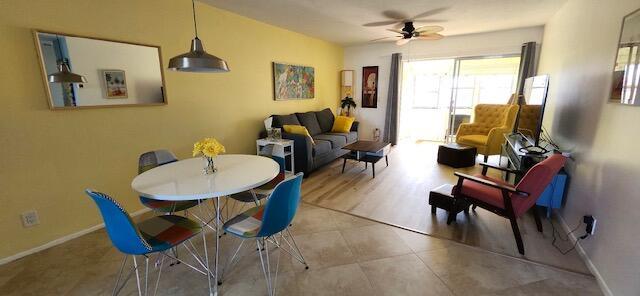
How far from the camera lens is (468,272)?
1.90 m

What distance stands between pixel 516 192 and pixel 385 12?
2.75 meters

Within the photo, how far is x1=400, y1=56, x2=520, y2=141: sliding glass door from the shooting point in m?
5.54

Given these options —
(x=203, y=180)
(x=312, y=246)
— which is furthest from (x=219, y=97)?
(x=312, y=246)

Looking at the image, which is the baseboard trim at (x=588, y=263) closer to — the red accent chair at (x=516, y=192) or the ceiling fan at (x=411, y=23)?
the red accent chair at (x=516, y=192)

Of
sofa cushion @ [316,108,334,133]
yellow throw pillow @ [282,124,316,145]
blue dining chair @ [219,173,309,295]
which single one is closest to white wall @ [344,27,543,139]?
sofa cushion @ [316,108,334,133]

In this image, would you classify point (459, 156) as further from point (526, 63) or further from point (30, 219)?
point (30, 219)

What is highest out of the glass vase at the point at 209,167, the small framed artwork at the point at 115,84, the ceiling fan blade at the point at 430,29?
the ceiling fan blade at the point at 430,29

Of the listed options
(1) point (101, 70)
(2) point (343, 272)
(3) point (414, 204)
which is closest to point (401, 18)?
(3) point (414, 204)

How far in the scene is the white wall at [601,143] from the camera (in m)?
1.53

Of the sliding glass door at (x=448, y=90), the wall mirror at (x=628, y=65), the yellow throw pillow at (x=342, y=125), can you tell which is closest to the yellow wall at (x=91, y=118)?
the yellow throw pillow at (x=342, y=125)

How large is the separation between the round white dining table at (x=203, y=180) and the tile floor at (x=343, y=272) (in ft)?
1.20

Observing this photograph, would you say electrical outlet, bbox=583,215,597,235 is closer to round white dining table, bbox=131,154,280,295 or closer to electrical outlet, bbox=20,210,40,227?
round white dining table, bbox=131,154,280,295

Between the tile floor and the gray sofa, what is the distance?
1.68 m

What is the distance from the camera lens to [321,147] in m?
4.15
